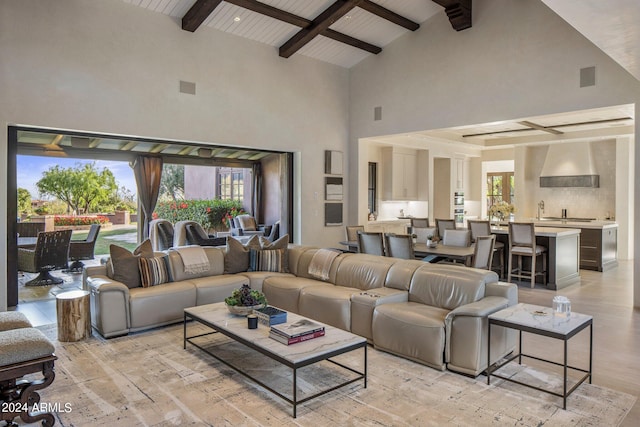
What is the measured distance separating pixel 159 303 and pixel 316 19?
5.11 meters

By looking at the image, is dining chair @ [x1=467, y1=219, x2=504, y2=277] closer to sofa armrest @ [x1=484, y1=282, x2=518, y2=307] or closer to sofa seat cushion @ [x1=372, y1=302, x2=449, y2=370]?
sofa armrest @ [x1=484, y1=282, x2=518, y2=307]

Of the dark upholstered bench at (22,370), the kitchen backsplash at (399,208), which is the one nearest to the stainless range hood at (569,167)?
the kitchen backsplash at (399,208)

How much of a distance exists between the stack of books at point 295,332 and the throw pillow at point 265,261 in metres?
2.51

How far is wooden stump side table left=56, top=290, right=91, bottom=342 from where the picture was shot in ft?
14.1

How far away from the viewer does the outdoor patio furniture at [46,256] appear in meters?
5.68

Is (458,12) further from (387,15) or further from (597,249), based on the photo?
(597,249)

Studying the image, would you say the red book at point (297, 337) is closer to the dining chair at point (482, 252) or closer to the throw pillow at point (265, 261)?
the throw pillow at point (265, 261)

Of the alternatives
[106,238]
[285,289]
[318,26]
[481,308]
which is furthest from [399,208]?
[481,308]

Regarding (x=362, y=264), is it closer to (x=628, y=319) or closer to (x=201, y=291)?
(x=201, y=291)

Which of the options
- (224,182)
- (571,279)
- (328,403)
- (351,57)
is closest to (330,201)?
(224,182)

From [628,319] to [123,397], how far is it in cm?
544

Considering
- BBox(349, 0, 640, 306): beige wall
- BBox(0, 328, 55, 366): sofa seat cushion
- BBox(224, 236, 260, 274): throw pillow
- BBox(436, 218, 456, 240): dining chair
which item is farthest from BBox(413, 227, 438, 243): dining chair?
BBox(0, 328, 55, 366): sofa seat cushion

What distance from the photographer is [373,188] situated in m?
10.6

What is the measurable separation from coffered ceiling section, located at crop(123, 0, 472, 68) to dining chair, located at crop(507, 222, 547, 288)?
3468 mm
